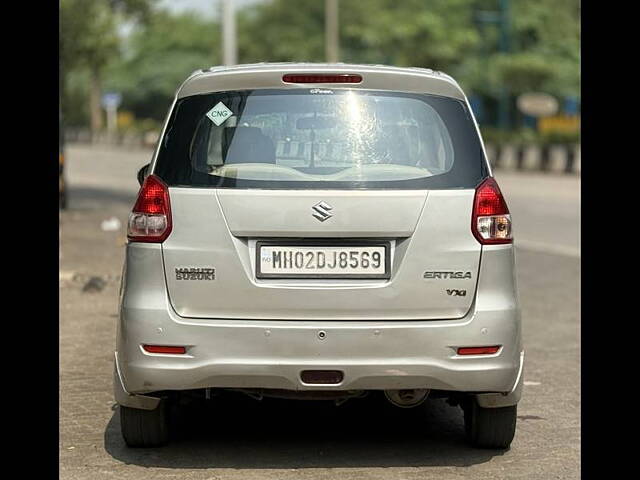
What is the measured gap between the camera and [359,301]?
5.59 meters

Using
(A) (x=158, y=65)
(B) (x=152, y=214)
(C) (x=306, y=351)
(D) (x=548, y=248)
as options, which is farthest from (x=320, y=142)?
(A) (x=158, y=65)

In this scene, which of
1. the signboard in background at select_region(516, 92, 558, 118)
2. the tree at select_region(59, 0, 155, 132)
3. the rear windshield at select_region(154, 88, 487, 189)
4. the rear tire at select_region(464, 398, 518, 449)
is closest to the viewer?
the rear windshield at select_region(154, 88, 487, 189)

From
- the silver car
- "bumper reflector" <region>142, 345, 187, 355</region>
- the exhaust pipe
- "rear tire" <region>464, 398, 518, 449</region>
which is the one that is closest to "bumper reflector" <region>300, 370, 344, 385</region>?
the silver car

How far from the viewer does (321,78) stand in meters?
5.85

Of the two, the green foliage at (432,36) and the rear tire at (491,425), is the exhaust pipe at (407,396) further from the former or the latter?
the green foliage at (432,36)

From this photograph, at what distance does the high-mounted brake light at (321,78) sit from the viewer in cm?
584

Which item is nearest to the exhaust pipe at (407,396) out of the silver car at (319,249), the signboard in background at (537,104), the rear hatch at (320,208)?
the silver car at (319,249)

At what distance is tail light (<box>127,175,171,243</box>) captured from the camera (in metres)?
5.71

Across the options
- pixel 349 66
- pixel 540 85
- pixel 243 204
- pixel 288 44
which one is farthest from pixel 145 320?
pixel 288 44

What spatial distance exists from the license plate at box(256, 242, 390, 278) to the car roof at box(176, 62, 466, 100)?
0.70 m

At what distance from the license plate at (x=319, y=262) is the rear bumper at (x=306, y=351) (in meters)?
0.19

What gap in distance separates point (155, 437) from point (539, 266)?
30.6 ft

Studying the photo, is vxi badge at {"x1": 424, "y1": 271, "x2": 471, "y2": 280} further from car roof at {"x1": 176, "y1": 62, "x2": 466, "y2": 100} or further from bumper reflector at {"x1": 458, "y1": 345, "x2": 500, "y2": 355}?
car roof at {"x1": 176, "y1": 62, "x2": 466, "y2": 100}
